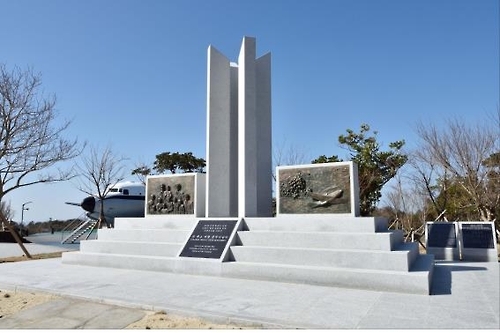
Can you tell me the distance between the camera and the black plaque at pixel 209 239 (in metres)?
8.98

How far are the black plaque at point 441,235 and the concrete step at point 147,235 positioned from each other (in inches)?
319

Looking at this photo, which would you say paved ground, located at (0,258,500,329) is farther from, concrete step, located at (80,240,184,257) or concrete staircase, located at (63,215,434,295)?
concrete step, located at (80,240,184,257)

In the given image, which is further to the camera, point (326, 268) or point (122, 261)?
point (122, 261)

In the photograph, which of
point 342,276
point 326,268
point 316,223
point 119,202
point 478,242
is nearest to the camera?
point 342,276

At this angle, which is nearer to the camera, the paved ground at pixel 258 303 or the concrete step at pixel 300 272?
the paved ground at pixel 258 303

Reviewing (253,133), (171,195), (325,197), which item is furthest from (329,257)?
(171,195)

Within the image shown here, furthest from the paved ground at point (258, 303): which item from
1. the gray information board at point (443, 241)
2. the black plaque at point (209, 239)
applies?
the gray information board at point (443, 241)

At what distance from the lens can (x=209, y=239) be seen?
9461 mm

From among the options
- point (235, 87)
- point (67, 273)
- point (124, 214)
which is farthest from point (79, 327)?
point (124, 214)

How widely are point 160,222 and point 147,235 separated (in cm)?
63

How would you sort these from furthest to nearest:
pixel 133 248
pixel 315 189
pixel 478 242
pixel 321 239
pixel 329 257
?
pixel 478 242 → pixel 133 248 → pixel 315 189 → pixel 321 239 → pixel 329 257

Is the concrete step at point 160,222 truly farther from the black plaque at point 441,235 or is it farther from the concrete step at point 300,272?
the black plaque at point 441,235

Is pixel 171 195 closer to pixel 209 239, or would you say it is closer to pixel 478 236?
pixel 209 239

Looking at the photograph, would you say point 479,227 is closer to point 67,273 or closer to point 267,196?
point 267,196
